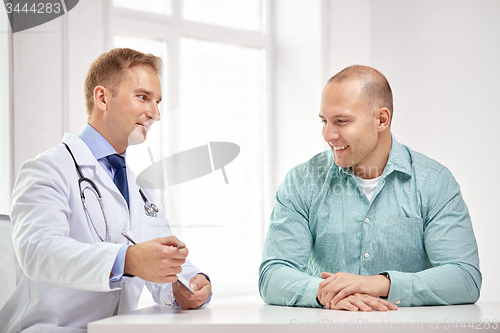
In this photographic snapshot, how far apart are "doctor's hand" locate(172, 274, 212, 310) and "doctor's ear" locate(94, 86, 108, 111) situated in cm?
57

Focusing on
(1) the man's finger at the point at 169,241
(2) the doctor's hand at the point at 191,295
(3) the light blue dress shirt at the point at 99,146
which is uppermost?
(3) the light blue dress shirt at the point at 99,146

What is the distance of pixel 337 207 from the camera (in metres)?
1.61

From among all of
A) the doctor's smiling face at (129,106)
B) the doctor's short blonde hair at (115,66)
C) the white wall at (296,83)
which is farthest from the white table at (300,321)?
the white wall at (296,83)

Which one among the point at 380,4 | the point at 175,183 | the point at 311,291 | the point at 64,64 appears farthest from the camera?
the point at 380,4

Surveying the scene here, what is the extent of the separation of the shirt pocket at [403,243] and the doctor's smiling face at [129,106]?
80cm

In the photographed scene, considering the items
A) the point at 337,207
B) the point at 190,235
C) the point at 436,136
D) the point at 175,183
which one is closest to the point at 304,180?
the point at 337,207

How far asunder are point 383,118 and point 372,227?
387 millimetres

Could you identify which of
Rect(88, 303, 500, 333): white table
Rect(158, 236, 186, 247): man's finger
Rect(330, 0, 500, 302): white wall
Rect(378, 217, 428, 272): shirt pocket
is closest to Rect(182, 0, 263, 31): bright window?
Rect(330, 0, 500, 302): white wall

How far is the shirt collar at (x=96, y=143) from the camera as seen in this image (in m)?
1.48

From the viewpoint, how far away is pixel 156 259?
3.70 ft

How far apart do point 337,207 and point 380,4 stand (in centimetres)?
192

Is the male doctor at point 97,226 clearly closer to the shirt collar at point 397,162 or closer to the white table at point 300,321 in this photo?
the white table at point 300,321

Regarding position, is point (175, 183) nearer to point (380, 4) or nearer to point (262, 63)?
point (262, 63)

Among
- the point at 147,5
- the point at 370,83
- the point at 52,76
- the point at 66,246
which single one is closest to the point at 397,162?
the point at 370,83
